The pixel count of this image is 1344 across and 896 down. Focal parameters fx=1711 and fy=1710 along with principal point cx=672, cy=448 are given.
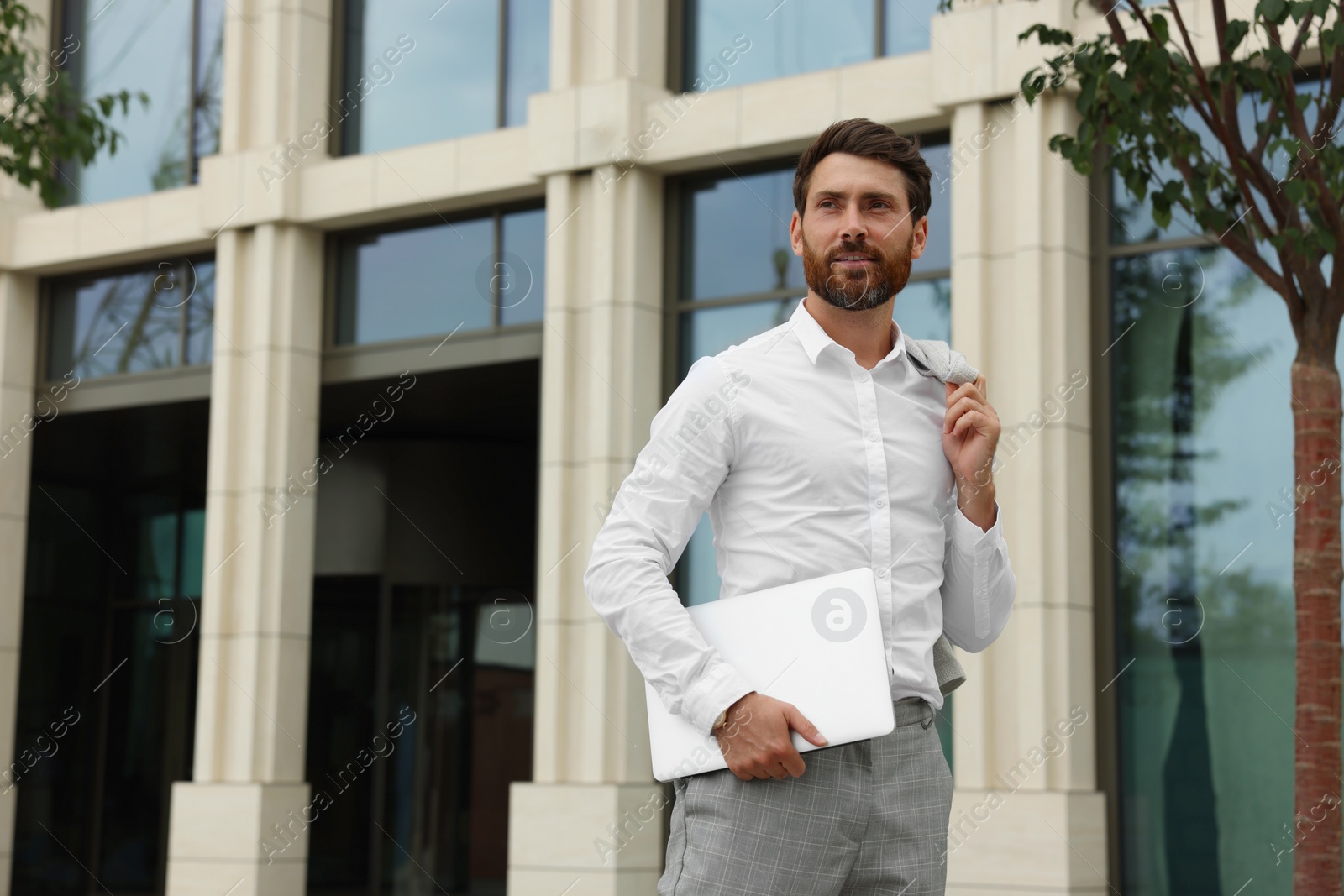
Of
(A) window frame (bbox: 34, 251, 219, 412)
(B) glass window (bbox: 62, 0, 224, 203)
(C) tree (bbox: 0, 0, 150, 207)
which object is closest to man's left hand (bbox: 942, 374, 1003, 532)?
(C) tree (bbox: 0, 0, 150, 207)

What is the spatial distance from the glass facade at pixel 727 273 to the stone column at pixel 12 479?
6.05m

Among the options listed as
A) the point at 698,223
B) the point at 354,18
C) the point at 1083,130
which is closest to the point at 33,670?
the point at 354,18

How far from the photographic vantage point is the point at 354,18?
12.9 metres

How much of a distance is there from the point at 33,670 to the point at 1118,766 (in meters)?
10.5

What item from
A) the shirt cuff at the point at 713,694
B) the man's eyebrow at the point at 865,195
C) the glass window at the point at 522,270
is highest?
the glass window at the point at 522,270

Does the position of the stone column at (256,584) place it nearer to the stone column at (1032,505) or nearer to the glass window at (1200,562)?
the stone column at (1032,505)

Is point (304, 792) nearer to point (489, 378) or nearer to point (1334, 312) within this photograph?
point (489, 378)

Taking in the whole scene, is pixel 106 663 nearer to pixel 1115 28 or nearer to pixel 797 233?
pixel 1115 28

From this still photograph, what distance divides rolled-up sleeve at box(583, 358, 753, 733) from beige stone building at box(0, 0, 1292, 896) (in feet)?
22.4

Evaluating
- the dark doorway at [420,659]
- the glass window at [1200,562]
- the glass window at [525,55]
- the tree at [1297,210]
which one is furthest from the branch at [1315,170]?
the dark doorway at [420,659]

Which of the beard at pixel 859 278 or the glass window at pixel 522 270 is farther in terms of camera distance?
the glass window at pixel 522 270

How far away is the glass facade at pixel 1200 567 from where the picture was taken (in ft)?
29.3

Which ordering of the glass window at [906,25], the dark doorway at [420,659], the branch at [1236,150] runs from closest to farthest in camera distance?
the branch at [1236,150] < the glass window at [906,25] < the dark doorway at [420,659]

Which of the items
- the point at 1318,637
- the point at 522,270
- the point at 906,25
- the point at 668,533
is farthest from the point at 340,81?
the point at 668,533
